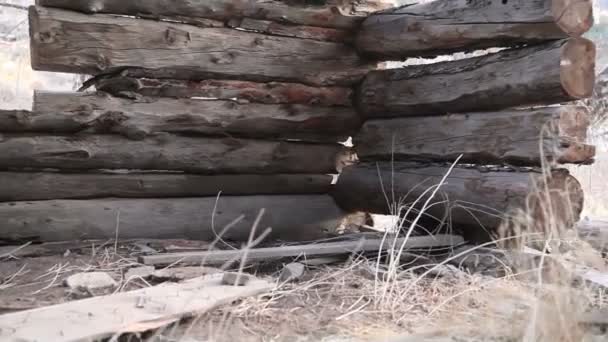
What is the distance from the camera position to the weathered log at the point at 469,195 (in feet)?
12.9

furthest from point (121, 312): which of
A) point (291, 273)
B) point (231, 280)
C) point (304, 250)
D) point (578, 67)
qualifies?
point (578, 67)

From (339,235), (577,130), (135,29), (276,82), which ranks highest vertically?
(135,29)

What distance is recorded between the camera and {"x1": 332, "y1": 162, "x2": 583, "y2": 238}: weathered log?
394 centimetres

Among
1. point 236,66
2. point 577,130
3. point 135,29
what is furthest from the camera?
point 236,66

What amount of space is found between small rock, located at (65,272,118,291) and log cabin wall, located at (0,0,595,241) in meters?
0.93

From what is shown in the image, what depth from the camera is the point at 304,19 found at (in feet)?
16.1

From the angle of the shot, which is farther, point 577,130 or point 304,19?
point 304,19

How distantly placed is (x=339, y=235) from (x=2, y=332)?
105 inches

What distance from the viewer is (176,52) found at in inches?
175

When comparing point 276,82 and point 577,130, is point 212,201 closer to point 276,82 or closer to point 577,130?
point 276,82

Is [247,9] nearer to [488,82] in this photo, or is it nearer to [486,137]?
[488,82]

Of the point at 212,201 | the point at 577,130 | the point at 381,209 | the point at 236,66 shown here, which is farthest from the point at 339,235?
the point at 577,130

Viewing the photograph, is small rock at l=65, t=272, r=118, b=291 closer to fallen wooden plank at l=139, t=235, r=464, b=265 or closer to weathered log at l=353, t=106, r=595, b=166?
fallen wooden plank at l=139, t=235, r=464, b=265

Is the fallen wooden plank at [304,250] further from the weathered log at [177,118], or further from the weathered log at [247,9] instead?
the weathered log at [247,9]
